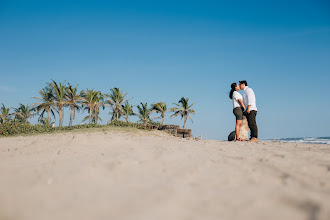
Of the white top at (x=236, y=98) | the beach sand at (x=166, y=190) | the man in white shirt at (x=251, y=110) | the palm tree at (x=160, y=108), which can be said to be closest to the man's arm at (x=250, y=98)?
the man in white shirt at (x=251, y=110)

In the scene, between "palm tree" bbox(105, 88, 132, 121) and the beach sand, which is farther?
"palm tree" bbox(105, 88, 132, 121)

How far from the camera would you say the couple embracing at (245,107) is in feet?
20.5

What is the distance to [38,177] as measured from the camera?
71.4 inches

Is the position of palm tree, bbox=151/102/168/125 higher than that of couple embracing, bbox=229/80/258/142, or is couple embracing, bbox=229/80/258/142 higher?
palm tree, bbox=151/102/168/125

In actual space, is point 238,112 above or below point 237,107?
below

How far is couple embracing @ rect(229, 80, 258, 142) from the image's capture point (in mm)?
6262

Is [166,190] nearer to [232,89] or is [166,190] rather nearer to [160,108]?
[232,89]

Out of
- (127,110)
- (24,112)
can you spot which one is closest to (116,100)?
(127,110)

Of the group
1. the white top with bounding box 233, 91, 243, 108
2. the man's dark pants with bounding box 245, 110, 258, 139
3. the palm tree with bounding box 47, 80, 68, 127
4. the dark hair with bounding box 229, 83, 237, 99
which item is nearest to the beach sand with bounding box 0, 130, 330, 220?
the man's dark pants with bounding box 245, 110, 258, 139

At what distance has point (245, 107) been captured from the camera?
6.58m

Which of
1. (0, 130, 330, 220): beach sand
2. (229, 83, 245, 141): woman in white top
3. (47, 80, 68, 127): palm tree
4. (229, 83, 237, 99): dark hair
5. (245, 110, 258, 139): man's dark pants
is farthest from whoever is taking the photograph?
(47, 80, 68, 127): palm tree

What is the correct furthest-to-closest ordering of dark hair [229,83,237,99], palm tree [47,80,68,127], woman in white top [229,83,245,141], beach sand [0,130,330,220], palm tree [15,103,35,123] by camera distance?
palm tree [15,103,35,123]
palm tree [47,80,68,127]
dark hair [229,83,237,99]
woman in white top [229,83,245,141]
beach sand [0,130,330,220]

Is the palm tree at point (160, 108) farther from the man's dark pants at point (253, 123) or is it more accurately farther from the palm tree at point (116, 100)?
the man's dark pants at point (253, 123)

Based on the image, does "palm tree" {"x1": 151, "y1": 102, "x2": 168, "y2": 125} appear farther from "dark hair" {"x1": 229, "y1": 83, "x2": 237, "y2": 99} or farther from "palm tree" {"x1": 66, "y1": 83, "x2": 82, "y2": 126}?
"dark hair" {"x1": 229, "y1": 83, "x2": 237, "y2": 99}
